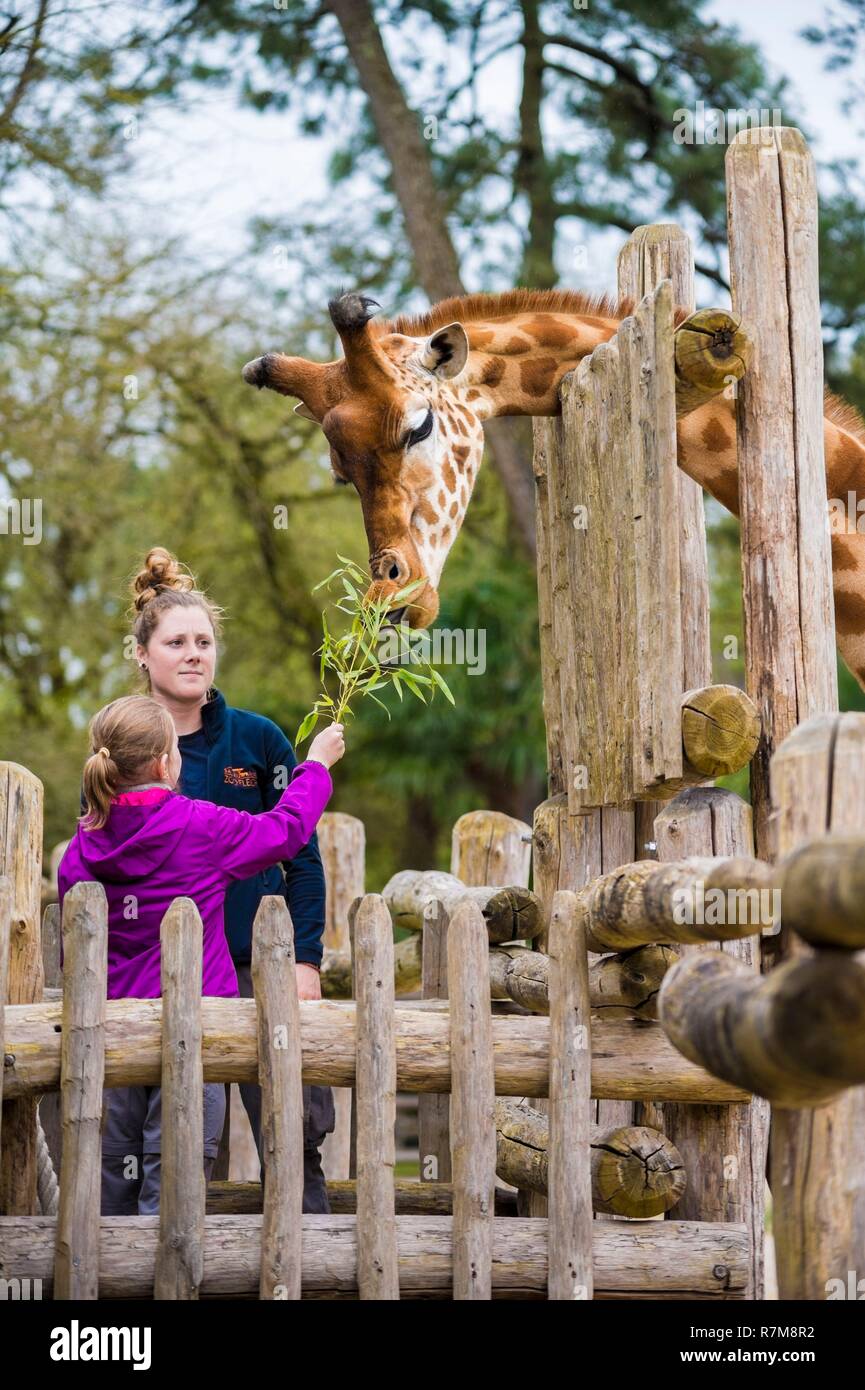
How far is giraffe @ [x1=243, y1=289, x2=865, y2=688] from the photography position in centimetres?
496

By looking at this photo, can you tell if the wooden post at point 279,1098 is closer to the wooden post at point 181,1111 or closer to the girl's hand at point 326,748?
the wooden post at point 181,1111

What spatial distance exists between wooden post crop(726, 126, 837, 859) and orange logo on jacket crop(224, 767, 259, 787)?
5.36ft

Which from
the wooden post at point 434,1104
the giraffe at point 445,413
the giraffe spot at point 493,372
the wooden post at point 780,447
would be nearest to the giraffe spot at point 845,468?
the giraffe at point 445,413

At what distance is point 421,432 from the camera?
5008 millimetres

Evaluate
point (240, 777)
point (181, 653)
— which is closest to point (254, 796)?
point (240, 777)

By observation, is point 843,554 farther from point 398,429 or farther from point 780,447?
point 398,429

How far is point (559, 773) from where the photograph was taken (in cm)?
538

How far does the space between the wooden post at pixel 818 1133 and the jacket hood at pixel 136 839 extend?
2.02m

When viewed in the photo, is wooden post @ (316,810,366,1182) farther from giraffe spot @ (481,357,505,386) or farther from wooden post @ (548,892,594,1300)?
wooden post @ (548,892,594,1300)

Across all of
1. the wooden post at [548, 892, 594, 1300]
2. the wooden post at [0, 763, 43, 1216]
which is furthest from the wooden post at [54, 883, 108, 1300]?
the wooden post at [548, 892, 594, 1300]

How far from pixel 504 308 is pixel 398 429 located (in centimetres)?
80

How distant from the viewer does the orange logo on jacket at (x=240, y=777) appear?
16.5ft

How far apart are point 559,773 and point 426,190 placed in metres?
7.37

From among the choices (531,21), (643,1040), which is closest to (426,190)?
Result: (531,21)
